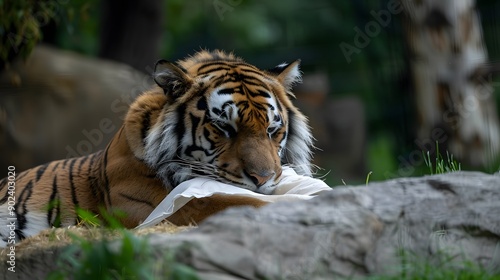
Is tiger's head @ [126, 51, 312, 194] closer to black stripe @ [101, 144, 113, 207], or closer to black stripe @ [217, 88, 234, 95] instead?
black stripe @ [217, 88, 234, 95]

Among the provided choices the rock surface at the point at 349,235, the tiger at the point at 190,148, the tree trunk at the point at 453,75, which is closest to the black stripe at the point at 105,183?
the tiger at the point at 190,148

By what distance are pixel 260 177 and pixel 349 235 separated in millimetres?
1330

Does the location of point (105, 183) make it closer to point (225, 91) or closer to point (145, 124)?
point (145, 124)

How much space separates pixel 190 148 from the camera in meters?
4.59

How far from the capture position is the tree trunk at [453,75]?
8766mm

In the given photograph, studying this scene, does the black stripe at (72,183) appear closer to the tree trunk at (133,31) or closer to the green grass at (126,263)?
the green grass at (126,263)

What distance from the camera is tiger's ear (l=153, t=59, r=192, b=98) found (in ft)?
15.1

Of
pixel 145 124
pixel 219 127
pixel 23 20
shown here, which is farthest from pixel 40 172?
pixel 23 20

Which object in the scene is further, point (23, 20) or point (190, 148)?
point (23, 20)

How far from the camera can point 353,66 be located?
55.1ft

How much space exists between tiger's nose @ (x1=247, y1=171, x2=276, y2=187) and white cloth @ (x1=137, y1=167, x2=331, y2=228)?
8 cm

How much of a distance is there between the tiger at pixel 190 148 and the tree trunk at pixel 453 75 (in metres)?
4.14

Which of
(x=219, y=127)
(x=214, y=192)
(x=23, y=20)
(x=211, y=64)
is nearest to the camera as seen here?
(x=214, y=192)

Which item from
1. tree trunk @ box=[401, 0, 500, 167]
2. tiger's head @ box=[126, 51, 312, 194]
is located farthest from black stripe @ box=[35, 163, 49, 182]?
tree trunk @ box=[401, 0, 500, 167]
